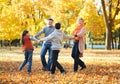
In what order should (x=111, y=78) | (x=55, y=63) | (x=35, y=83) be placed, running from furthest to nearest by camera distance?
(x=55, y=63), (x=111, y=78), (x=35, y=83)

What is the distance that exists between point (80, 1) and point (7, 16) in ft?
28.1

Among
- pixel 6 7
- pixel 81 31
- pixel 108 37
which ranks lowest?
pixel 108 37

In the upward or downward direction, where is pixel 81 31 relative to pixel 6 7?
upward

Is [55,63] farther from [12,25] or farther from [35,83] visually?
[12,25]

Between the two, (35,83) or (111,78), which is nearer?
(35,83)

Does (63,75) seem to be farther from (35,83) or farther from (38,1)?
(38,1)

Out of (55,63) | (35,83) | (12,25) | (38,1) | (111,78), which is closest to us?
(35,83)

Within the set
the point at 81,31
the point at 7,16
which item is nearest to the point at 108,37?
the point at 7,16

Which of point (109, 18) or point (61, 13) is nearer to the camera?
point (109, 18)

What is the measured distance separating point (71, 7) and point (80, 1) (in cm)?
125

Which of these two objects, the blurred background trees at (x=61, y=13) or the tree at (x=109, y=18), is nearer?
the tree at (x=109, y=18)

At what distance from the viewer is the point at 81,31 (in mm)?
13367

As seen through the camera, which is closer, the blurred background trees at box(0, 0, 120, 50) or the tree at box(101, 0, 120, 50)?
the tree at box(101, 0, 120, 50)

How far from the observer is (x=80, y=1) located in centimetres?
4531
